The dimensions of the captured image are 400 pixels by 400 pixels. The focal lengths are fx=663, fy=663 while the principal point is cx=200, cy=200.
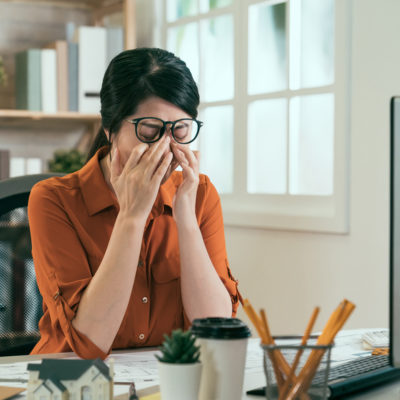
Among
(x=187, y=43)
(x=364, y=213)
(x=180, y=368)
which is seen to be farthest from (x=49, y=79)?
(x=180, y=368)

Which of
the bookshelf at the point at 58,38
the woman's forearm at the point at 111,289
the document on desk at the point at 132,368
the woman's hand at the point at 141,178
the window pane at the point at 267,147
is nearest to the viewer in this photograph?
the document on desk at the point at 132,368

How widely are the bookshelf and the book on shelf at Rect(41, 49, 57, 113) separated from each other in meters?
0.05

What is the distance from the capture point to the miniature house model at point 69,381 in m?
0.78

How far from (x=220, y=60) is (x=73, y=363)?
81.8 inches

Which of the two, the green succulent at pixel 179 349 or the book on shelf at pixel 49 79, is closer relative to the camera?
the green succulent at pixel 179 349

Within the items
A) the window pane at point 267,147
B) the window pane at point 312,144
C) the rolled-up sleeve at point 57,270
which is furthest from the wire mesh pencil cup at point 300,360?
the window pane at point 267,147

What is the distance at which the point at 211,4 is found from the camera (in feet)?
8.99

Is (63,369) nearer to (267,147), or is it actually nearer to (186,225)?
(186,225)

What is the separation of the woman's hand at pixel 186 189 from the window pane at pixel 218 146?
1.23 meters

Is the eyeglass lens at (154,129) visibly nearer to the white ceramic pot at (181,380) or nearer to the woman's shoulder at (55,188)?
the woman's shoulder at (55,188)

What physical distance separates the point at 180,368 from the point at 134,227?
1.79 ft

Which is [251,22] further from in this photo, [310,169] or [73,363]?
[73,363]

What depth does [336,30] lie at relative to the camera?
2.07m

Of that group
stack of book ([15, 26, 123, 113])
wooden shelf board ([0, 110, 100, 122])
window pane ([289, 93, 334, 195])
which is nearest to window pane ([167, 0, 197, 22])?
stack of book ([15, 26, 123, 113])
